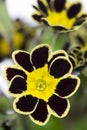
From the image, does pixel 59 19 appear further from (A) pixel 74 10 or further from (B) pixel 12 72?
(B) pixel 12 72

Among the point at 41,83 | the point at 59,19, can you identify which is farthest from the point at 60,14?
the point at 41,83

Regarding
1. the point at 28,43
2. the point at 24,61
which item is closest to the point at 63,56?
the point at 24,61

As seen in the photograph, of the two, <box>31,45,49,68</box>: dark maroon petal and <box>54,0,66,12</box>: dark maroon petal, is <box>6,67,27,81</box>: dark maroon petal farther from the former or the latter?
<box>54,0,66,12</box>: dark maroon petal

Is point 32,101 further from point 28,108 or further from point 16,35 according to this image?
point 16,35

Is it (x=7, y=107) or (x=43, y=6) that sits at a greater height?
(x=43, y=6)

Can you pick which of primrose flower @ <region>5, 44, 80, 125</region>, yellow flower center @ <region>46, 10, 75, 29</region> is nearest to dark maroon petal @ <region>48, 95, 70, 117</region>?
primrose flower @ <region>5, 44, 80, 125</region>

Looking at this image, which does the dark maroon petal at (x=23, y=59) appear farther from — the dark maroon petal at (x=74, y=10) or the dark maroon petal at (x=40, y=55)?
the dark maroon petal at (x=74, y=10)
